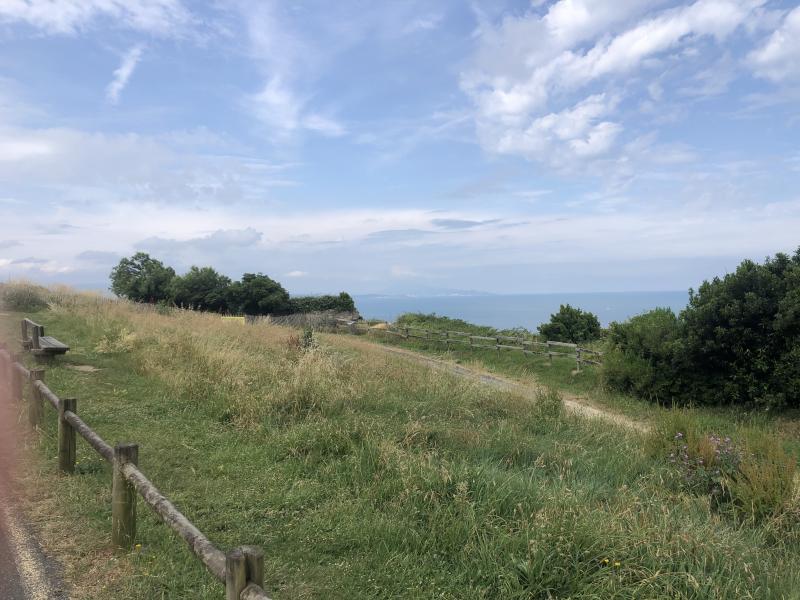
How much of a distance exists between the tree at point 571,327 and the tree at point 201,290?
20431 mm

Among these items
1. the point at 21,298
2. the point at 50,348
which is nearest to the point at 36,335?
the point at 50,348

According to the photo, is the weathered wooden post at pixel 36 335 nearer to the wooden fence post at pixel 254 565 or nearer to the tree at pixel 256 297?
the wooden fence post at pixel 254 565

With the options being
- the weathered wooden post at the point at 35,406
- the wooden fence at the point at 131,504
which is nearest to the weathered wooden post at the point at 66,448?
the wooden fence at the point at 131,504

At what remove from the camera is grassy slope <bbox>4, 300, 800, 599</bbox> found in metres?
3.42

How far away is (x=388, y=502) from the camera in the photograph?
4531 millimetres

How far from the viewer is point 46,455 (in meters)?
5.46

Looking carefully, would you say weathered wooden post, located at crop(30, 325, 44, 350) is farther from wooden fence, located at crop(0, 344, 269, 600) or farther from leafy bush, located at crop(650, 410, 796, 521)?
leafy bush, located at crop(650, 410, 796, 521)

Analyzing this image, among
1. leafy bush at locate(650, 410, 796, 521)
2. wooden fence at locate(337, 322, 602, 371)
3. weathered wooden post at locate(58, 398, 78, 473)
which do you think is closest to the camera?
weathered wooden post at locate(58, 398, 78, 473)

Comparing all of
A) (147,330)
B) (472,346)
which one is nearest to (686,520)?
(147,330)

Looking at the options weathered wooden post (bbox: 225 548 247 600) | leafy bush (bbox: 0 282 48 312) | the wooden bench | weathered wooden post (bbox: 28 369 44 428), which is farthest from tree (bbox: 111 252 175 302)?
weathered wooden post (bbox: 225 548 247 600)

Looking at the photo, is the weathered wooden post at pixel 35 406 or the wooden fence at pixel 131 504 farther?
the weathered wooden post at pixel 35 406

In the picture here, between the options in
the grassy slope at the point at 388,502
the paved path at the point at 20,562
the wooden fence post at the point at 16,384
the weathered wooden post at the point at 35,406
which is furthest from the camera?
the wooden fence post at the point at 16,384

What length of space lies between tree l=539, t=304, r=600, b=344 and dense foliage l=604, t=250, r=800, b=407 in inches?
357

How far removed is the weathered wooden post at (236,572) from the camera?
244cm
